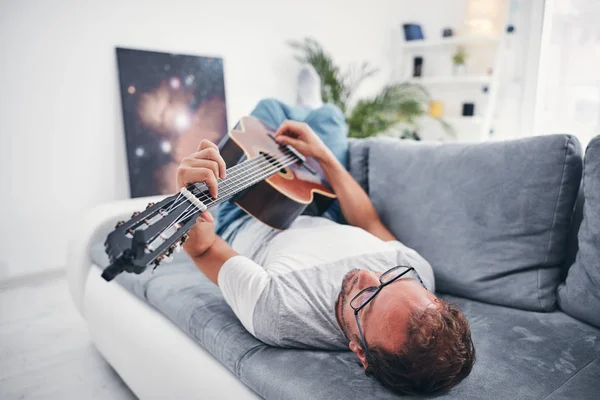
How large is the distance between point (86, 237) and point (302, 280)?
0.99 metres

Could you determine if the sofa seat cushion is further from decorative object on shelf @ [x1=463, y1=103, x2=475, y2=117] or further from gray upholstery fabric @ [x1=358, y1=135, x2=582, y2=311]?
decorative object on shelf @ [x1=463, y1=103, x2=475, y2=117]

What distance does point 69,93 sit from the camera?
233 centimetres

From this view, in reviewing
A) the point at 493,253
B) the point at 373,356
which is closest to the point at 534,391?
the point at 373,356

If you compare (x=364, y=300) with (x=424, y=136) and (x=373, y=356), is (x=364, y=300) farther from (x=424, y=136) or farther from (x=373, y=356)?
(x=424, y=136)

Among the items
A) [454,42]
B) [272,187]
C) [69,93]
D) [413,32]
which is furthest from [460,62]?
[272,187]

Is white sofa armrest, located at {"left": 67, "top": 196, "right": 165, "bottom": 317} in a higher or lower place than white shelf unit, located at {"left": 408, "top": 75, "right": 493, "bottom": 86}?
lower

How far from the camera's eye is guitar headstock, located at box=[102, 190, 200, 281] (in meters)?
0.55

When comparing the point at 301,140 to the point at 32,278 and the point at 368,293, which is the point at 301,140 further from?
the point at 32,278

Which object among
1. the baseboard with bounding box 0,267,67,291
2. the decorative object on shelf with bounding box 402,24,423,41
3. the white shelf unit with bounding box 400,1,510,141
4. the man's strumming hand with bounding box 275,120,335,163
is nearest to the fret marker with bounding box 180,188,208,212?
the man's strumming hand with bounding box 275,120,335,163

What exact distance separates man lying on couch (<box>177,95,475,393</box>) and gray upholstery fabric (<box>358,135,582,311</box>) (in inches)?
4.5

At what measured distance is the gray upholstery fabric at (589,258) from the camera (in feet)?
3.29

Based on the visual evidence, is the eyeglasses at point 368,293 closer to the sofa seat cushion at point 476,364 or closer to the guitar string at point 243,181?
the sofa seat cushion at point 476,364

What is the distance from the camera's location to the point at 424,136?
4195mm

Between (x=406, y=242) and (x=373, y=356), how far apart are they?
0.58 meters
